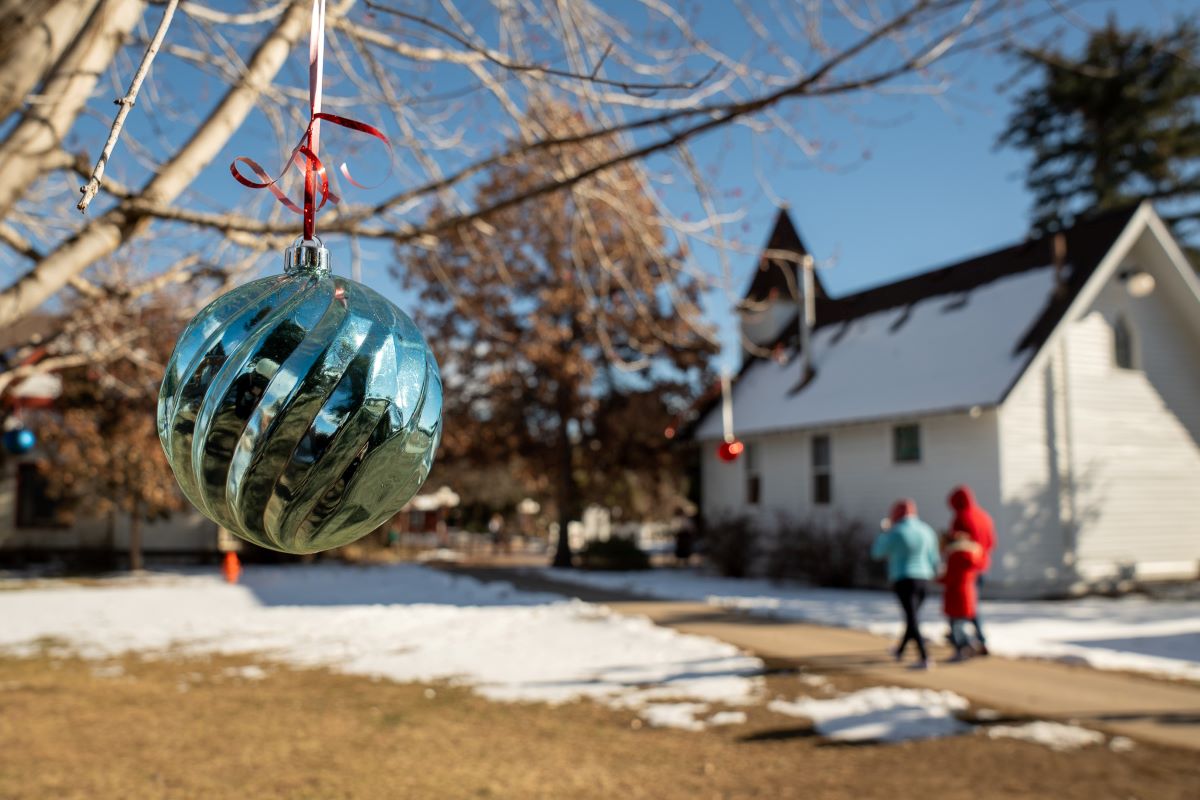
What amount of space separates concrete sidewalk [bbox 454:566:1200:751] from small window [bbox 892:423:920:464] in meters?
6.08

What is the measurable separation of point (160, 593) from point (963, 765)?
51.2 ft

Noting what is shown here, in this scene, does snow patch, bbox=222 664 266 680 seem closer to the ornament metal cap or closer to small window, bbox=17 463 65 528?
the ornament metal cap

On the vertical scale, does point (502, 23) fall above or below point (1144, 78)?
below

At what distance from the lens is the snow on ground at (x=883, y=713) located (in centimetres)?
693

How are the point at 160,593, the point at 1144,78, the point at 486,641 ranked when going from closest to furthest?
the point at 486,641 → the point at 160,593 → the point at 1144,78

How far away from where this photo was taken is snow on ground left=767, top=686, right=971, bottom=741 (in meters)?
6.93

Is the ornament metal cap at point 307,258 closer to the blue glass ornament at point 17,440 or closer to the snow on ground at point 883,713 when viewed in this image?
the snow on ground at point 883,713

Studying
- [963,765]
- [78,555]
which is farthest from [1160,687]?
[78,555]

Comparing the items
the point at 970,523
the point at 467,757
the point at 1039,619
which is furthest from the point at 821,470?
the point at 467,757

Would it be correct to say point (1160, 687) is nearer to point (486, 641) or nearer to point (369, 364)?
point (486, 641)

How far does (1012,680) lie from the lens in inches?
347

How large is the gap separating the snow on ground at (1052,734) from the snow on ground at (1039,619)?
2.99 m

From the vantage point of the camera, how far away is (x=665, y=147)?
3.74m

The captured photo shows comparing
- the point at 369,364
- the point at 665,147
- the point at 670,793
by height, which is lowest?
the point at 670,793
